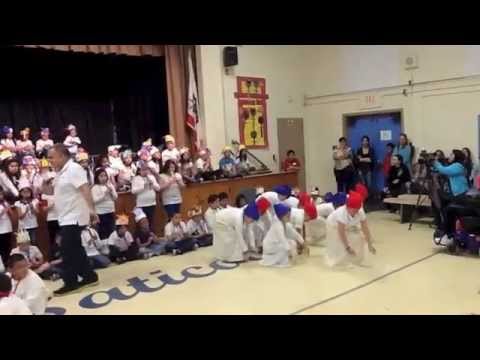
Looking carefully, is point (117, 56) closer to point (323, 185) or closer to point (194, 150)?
point (194, 150)

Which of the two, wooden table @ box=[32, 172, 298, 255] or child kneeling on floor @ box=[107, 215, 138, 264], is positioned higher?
wooden table @ box=[32, 172, 298, 255]

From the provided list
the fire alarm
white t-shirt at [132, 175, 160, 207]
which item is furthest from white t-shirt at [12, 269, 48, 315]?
the fire alarm

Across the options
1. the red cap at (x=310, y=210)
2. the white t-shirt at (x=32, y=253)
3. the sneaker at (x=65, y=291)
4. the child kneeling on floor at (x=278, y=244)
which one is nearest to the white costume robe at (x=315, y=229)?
the red cap at (x=310, y=210)

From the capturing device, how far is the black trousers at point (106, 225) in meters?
6.05

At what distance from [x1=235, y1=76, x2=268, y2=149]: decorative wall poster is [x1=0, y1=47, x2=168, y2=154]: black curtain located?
1.63m

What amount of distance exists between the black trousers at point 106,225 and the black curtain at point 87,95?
361 cm

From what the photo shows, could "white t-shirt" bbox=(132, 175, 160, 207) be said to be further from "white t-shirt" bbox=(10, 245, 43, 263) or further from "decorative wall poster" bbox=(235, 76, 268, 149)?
"decorative wall poster" bbox=(235, 76, 268, 149)

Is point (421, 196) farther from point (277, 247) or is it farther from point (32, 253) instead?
point (32, 253)

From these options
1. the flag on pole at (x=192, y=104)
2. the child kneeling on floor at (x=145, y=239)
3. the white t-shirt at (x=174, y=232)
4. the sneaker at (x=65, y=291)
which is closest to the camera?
the sneaker at (x=65, y=291)

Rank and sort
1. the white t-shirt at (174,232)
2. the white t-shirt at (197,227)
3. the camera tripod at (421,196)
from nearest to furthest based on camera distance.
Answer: the white t-shirt at (174,232) < the white t-shirt at (197,227) < the camera tripod at (421,196)

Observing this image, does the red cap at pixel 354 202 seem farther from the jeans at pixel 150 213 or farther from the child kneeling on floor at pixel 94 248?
the child kneeling on floor at pixel 94 248

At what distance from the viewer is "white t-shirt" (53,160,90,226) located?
4.54 m
